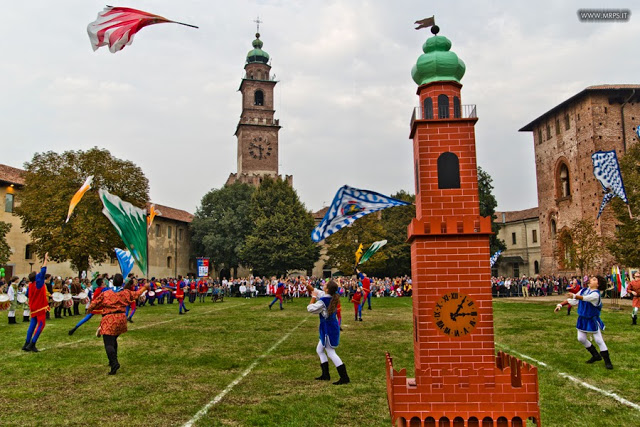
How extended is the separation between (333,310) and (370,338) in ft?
18.4

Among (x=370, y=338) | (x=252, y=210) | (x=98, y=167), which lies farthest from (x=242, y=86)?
(x=370, y=338)

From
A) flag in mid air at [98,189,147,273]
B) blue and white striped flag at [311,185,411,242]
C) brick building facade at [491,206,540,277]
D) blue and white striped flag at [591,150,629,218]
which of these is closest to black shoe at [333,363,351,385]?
blue and white striped flag at [311,185,411,242]

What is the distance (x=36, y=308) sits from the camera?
12125 mm

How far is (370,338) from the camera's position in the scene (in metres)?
14.3

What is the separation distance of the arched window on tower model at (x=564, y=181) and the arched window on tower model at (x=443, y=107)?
43.5m

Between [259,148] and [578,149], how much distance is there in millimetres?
42249

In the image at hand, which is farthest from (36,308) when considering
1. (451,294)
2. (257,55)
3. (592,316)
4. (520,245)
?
(257,55)

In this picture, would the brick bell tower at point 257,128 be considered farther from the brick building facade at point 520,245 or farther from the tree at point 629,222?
the tree at point 629,222

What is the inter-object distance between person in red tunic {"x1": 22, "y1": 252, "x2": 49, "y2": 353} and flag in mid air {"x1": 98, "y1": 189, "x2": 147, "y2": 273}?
283cm

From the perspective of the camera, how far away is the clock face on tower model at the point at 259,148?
7138cm

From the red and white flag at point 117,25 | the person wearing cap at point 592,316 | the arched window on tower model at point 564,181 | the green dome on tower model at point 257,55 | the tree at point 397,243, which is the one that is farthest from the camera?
the green dome on tower model at point 257,55

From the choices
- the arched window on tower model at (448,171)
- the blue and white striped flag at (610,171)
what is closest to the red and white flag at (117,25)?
the arched window on tower model at (448,171)

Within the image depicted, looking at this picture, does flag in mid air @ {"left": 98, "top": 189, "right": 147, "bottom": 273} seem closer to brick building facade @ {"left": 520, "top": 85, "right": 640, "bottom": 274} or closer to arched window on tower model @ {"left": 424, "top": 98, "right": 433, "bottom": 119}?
arched window on tower model @ {"left": 424, "top": 98, "right": 433, "bottom": 119}

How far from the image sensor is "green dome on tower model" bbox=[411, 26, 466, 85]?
6191 mm
